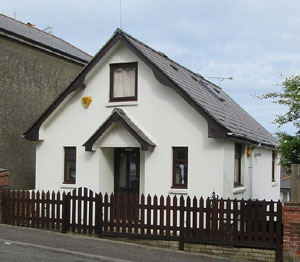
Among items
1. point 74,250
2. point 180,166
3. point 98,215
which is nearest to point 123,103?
point 180,166

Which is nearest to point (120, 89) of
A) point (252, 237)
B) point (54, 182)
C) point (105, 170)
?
point (105, 170)

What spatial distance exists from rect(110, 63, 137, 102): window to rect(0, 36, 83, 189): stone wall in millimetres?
4765

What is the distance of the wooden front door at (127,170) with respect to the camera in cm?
1460

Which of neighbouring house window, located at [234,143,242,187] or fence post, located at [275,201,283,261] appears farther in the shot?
neighbouring house window, located at [234,143,242,187]

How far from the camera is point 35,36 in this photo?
19.5 meters

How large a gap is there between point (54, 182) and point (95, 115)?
8.92 feet

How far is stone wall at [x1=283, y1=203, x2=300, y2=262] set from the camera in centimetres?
932

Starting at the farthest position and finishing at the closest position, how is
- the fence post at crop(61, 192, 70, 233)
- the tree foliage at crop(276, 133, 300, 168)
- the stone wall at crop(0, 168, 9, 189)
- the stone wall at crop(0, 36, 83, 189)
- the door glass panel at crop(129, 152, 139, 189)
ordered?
the stone wall at crop(0, 36, 83, 189), the door glass panel at crop(129, 152, 139, 189), the stone wall at crop(0, 168, 9, 189), the fence post at crop(61, 192, 70, 233), the tree foliage at crop(276, 133, 300, 168)

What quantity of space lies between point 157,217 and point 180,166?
6.87 feet

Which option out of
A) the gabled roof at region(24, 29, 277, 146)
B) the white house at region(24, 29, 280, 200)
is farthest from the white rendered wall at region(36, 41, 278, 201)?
the gabled roof at region(24, 29, 277, 146)

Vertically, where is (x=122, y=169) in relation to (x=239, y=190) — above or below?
above

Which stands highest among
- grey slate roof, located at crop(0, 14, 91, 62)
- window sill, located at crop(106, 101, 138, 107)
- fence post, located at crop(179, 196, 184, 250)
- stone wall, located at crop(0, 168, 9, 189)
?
grey slate roof, located at crop(0, 14, 91, 62)

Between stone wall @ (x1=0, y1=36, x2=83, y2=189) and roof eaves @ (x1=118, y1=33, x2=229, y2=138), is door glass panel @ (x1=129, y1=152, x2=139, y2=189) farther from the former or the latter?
stone wall @ (x1=0, y1=36, x2=83, y2=189)

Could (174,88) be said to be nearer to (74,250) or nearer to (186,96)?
(186,96)
